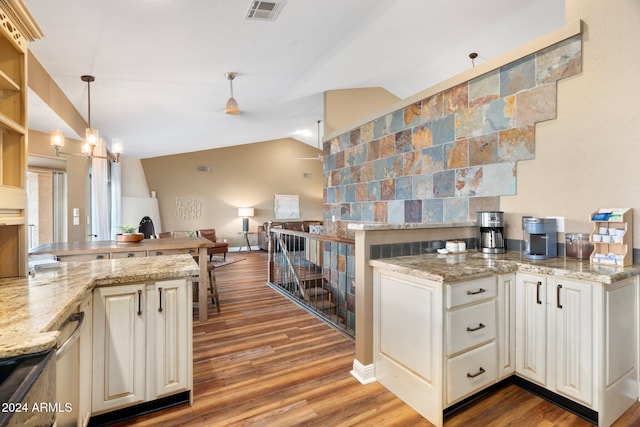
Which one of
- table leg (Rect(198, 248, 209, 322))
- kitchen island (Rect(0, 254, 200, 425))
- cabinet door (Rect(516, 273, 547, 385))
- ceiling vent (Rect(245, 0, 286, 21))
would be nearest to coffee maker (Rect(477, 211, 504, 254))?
cabinet door (Rect(516, 273, 547, 385))

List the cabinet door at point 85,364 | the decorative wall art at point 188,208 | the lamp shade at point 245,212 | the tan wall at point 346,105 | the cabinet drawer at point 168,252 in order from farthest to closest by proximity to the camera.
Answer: the lamp shade at point 245,212
the decorative wall art at point 188,208
the tan wall at point 346,105
the cabinet drawer at point 168,252
the cabinet door at point 85,364

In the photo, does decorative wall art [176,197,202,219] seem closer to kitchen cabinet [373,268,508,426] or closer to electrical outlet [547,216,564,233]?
kitchen cabinet [373,268,508,426]

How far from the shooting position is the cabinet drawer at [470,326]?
1.79 metres

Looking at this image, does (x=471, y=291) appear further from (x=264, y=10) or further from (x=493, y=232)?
(x=264, y=10)

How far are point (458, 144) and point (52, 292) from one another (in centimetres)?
321

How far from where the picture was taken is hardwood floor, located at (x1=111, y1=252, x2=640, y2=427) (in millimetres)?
1825

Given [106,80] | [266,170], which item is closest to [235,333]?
[106,80]

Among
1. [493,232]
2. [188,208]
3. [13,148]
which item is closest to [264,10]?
[13,148]

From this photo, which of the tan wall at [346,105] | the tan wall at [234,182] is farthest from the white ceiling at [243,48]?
the tan wall at [234,182]

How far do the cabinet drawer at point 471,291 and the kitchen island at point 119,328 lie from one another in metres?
1.52

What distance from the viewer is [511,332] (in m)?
2.06

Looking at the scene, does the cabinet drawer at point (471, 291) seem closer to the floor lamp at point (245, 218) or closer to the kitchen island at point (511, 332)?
the kitchen island at point (511, 332)

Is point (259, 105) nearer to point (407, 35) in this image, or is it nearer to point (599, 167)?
point (407, 35)

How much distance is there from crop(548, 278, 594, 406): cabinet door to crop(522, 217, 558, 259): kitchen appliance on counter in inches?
17.5
